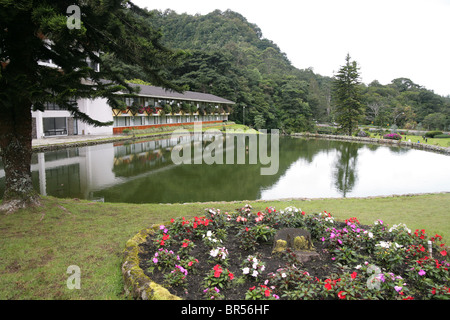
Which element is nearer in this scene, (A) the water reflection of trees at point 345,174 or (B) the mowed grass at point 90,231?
(B) the mowed grass at point 90,231

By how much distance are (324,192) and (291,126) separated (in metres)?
33.9

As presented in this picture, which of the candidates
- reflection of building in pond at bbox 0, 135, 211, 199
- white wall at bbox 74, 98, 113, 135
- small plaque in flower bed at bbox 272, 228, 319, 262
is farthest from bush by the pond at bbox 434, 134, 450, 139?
small plaque in flower bed at bbox 272, 228, 319, 262

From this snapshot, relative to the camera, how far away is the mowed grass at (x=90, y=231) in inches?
141

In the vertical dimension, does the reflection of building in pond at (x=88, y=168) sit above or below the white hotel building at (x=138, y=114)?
below

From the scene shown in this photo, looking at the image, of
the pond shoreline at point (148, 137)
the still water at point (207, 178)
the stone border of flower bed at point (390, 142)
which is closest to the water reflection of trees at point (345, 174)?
the still water at point (207, 178)

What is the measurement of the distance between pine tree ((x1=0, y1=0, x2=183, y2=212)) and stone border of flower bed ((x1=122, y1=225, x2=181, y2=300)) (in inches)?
104

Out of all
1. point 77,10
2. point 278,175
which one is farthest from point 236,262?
point 278,175

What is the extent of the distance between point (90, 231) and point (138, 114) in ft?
82.0

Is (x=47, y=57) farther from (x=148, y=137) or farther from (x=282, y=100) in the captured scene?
(x=282, y=100)

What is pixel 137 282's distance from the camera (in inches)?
134

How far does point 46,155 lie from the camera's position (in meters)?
15.9

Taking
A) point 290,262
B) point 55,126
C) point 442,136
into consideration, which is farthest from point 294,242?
point 442,136

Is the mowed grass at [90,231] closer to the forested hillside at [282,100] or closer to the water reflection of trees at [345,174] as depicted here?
the water reflection of trees at [345,174]
